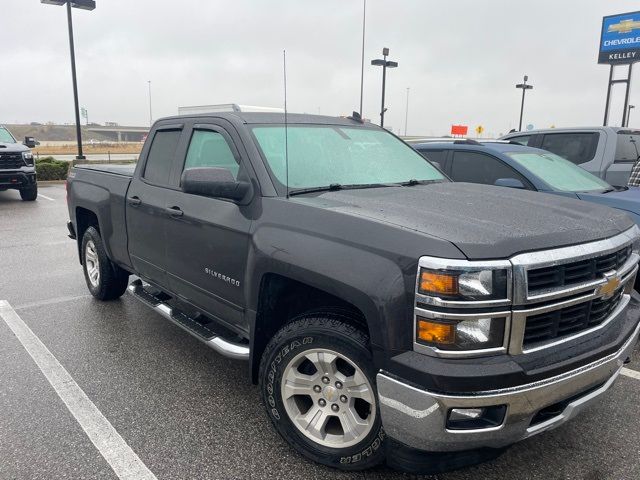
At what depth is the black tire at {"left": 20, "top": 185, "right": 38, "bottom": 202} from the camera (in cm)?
1256

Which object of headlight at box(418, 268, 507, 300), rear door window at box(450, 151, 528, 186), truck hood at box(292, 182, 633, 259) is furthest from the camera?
rear door window at box(450, 151, 528, 186)

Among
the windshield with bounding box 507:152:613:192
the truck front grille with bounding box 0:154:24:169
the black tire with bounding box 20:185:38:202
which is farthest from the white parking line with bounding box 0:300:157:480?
the black tire with bounding box 20:185:38:202

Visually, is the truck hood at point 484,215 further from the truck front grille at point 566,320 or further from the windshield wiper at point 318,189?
the truck front grille at point 566,320

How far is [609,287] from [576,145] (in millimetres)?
6256

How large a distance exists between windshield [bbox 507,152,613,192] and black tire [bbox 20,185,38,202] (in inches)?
457

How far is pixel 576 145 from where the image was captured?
782cm

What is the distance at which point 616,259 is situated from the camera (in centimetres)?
251

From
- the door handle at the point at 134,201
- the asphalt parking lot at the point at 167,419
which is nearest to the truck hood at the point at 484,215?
the asphalt parking lot at the point at 167,419

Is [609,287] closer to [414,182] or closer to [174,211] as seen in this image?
[414,182]

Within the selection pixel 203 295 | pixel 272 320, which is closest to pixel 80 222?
pixel 203 295

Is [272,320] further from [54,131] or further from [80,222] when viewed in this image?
[54,131]

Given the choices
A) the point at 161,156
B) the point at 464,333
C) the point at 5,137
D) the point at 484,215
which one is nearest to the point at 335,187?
the point at 484,215

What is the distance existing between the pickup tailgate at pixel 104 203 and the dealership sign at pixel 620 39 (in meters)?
27.4

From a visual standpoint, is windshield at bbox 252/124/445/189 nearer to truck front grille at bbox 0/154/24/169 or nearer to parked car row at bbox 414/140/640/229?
parked car row at bbox 414/140/640/229
